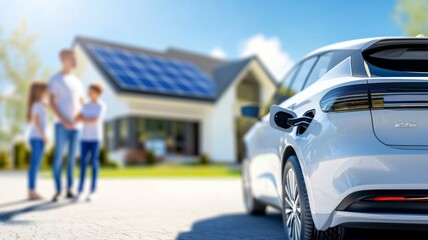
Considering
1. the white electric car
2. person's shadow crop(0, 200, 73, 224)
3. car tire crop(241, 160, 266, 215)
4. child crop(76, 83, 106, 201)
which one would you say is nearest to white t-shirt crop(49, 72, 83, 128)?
child crop(76, 83, 106, 201)

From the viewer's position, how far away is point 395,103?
10.7ft

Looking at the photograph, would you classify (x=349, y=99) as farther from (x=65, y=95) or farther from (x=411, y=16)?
(x=411, y=16)

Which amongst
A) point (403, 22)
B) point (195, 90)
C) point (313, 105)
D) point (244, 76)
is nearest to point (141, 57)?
point (195, 90)

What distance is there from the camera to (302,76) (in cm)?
486

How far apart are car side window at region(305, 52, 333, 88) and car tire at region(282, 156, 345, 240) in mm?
677

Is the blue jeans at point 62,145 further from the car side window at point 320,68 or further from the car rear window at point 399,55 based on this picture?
the car rear window at point 399,55

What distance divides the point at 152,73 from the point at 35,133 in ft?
66.5

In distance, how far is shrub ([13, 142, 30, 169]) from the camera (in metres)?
25.0

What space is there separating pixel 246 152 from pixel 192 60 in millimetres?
27456

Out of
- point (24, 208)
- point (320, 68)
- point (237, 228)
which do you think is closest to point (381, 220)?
point (320, 68)

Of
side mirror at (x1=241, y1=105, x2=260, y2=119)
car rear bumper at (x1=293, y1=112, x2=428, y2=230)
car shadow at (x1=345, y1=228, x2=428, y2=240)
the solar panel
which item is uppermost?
the solar panel

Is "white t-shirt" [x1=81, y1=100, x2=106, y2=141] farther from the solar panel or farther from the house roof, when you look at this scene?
the solar panel

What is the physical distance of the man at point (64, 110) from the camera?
8.02 m

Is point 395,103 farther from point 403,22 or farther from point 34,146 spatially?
point 403,22
